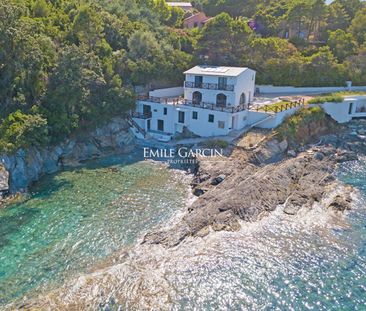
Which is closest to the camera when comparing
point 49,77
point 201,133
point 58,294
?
point 58,294

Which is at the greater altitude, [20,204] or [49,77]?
[49,77]

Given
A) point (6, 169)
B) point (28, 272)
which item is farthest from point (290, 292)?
point (6, 169)

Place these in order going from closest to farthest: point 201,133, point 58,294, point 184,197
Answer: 1. point 58,294
2. point 184,197
3. point 201,133

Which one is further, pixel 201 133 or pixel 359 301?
pixel 201 133

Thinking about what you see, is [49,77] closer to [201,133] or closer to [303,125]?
[201,133]

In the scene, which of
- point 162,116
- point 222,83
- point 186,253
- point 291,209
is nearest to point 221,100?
point 222,83

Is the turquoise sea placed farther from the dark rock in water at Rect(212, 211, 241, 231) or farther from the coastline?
the dark rock in water at Rect(212, 211, 241, 231)
